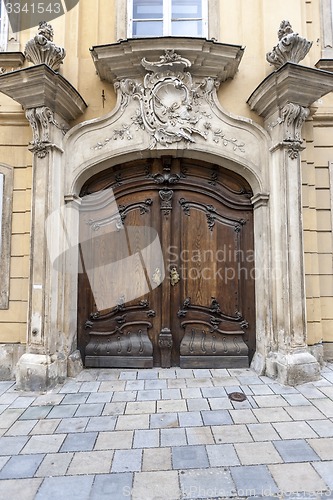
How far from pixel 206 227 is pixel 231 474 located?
2880 mm

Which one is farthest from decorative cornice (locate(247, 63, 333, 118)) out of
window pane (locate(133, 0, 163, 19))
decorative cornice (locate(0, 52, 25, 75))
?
decorative cornice (locate(0, 52, 25, 75))

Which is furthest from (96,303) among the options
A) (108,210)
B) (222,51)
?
(222,51)

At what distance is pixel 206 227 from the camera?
4.48 metres

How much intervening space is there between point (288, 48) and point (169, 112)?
5.01ft

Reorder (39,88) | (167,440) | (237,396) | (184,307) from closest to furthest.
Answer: (167,440)
(237,396)
(39,88)
(184,307)

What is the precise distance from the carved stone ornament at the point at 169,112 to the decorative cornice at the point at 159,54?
0.33 feet

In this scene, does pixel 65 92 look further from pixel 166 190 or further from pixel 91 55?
pixel 166 190

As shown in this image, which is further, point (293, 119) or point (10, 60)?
point (10, 60)

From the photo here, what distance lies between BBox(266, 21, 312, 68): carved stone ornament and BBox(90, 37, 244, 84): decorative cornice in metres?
0.45

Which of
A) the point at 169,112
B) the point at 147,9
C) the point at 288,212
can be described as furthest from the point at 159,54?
the point at 288,212

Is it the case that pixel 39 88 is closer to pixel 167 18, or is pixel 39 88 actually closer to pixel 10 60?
pixel 10 60

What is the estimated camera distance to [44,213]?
12.9 feet

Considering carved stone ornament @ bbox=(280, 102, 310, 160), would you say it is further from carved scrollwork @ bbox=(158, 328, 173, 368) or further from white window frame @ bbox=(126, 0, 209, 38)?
carved scrollwork @ bbox=(158, 328, 173, 368)

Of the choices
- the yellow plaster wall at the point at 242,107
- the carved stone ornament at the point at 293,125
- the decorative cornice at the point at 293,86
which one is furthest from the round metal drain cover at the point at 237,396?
the decorative cornice at the point at 293,86
